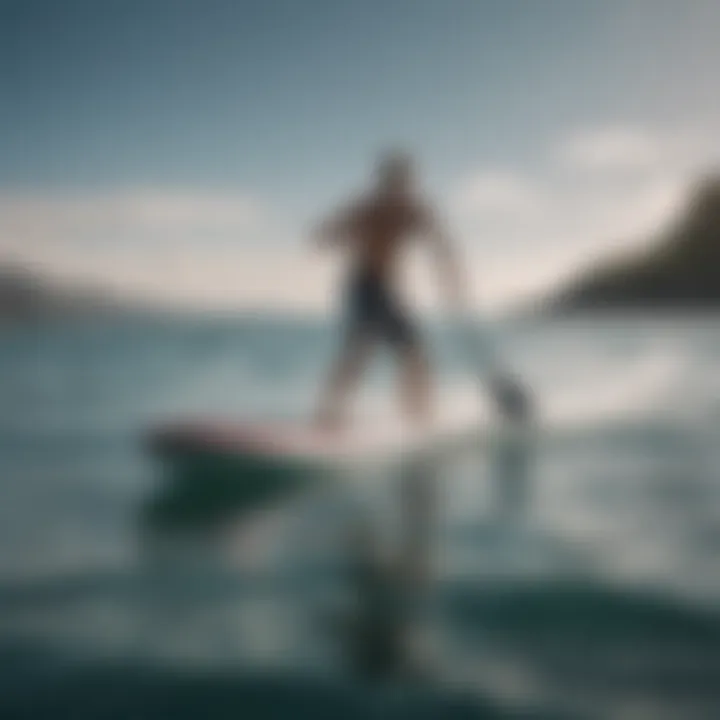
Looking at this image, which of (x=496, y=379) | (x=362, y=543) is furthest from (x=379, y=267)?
(x=362, y=543)

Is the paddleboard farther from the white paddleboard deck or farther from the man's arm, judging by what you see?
the man's arm

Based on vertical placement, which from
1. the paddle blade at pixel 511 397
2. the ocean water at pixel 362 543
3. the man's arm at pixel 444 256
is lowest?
the ocean water at pixel 362 543

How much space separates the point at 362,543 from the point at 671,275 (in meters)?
0.82

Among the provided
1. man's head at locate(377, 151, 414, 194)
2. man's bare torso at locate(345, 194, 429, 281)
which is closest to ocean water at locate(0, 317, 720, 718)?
man's bare torso at locate(345, 194, 429, 281)

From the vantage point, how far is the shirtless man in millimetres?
1400

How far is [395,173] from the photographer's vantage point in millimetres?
1415

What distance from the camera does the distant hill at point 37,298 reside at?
1432 mm

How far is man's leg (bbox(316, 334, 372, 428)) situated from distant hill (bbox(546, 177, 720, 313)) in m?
0.38

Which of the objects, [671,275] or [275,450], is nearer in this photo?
[275,450]

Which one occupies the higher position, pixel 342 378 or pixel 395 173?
pixel 395 173

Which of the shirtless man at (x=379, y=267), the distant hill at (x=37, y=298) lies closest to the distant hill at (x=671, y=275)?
the shirtless man at (x=379, y=267)

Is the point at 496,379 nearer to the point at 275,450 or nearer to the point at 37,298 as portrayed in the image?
the point at 275,450

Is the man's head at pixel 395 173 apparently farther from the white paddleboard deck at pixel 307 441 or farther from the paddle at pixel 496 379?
the white paddleboard deck at pixel 307 441

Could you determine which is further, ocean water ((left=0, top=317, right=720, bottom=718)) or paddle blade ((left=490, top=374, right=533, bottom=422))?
paddle blade ((left=490, top=374, right=533, bottom=422))
